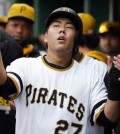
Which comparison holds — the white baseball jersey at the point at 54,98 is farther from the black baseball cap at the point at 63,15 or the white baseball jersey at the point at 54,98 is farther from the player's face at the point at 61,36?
the black baseball cap at the point at 63,15

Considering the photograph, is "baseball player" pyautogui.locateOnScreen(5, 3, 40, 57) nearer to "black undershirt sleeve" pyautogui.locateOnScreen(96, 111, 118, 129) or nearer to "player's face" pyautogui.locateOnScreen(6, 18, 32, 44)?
"player's face" pyautogui.locateOnScreen(6, 18, 32, 44)

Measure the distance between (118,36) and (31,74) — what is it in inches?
85.7

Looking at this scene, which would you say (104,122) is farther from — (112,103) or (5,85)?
(5,85)

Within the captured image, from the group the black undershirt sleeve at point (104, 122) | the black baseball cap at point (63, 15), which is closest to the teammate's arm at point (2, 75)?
the black baseball cap at point (63, 15)

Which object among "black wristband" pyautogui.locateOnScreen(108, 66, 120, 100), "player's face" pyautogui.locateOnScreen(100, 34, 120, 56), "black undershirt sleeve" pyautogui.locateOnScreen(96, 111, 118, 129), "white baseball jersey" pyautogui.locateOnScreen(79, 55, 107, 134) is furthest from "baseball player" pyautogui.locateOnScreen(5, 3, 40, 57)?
"black wristband" pyautogui.locateOnScreen(108, 66, 120, 100)

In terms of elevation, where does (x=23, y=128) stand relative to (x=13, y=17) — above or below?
below

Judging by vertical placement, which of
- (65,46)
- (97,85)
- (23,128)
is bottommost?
(23,128)

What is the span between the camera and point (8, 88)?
3768mm

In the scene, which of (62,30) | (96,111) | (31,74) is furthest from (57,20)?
(96,111)

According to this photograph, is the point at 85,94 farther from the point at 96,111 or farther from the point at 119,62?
the point at 119,62

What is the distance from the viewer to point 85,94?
391 cm

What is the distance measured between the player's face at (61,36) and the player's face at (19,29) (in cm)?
202

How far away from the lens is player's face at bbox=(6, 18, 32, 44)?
6.09 m

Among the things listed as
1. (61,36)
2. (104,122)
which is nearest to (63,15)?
(61,36)
